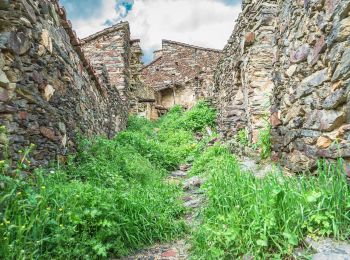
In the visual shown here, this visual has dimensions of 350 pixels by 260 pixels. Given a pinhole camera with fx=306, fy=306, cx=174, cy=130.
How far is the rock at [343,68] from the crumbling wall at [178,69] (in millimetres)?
15828

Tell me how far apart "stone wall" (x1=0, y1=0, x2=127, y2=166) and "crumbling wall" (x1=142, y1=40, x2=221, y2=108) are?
13585 mm

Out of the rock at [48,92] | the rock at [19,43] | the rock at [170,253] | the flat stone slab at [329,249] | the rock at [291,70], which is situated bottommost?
the rock at [170,253]

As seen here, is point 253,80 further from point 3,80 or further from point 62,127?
point 3,80

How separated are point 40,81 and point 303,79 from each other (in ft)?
9.40

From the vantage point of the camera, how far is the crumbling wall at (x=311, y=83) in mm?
2445

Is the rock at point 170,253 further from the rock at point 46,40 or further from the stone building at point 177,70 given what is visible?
the stone building at point 177,70

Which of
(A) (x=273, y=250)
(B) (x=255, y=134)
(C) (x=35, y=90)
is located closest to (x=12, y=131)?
(C) (x=35, y=90)

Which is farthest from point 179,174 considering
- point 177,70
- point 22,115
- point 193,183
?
point 177,70

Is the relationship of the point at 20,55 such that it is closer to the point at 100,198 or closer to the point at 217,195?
the point at 100,198

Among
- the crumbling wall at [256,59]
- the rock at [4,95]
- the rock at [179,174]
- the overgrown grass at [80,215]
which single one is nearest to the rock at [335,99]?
the overgrown grass at [80,215]

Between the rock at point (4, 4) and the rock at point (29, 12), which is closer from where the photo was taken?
the rock at point (4, 4)

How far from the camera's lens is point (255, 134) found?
577cm

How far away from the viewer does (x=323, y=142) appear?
107 inches

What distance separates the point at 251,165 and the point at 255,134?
49.9 inches
